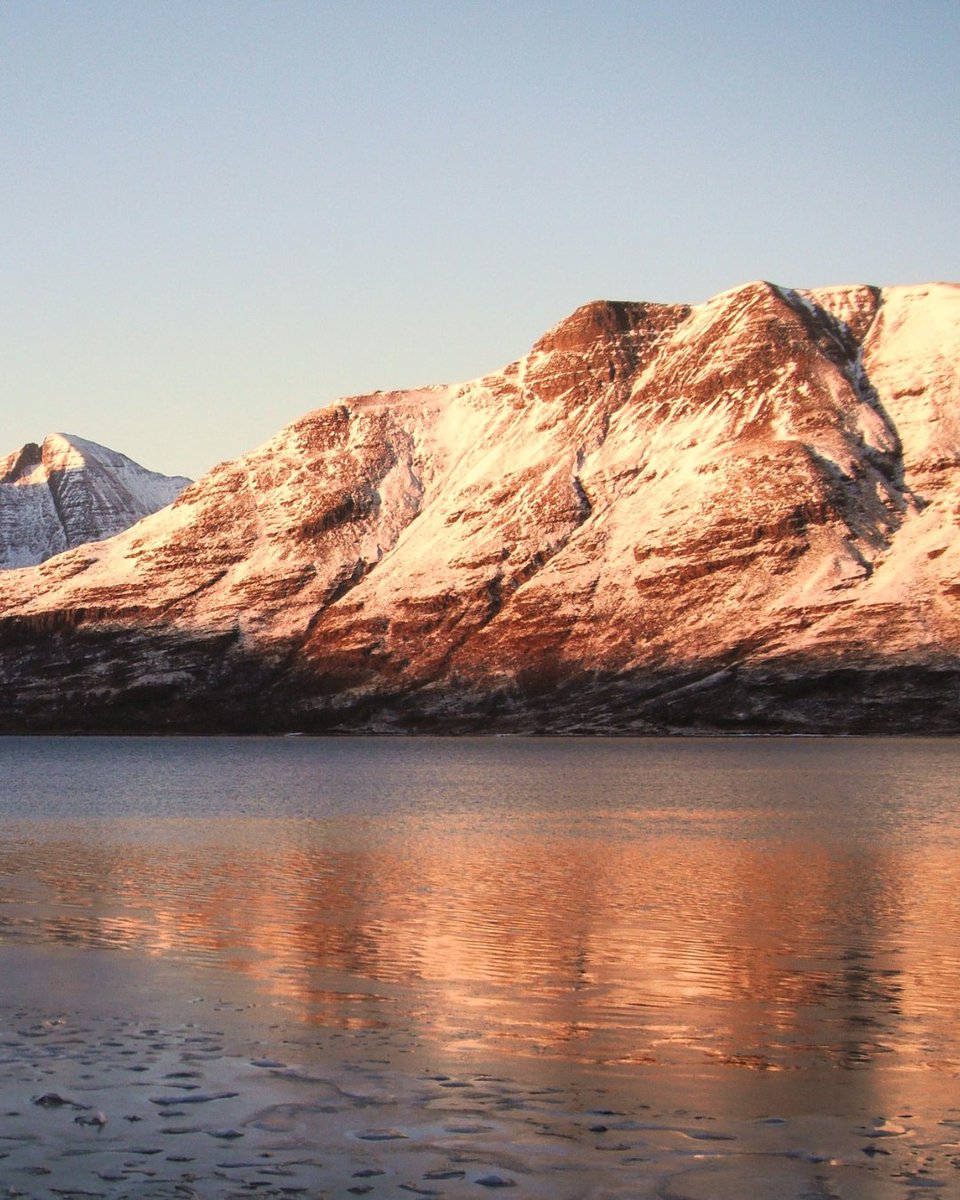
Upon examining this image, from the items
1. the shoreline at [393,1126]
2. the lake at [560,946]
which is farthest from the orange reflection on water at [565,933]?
the shoreline at [393,1126]

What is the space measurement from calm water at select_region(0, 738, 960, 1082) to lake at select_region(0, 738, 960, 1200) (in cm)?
10

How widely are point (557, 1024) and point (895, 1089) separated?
17.0ft

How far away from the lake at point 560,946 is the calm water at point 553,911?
0.33 feet

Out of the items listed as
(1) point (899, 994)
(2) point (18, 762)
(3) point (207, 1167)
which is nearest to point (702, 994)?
(1) point (899, 994)

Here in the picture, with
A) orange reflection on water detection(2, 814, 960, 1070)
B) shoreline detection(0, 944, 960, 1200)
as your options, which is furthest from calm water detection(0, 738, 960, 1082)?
shoreline detection(0, 944, 960, 1200)

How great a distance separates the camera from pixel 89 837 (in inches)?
2224

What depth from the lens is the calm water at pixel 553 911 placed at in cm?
2158

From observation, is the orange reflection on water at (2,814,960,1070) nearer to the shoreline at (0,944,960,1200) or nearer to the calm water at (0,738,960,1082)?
the calm water at (0,738,960,1082)

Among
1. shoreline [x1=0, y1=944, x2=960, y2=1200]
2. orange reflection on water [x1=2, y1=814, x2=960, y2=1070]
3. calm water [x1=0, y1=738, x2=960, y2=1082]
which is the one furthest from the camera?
calm water [x1=0, y1=738, x2=960, y2=1082]

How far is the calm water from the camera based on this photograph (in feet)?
70.8

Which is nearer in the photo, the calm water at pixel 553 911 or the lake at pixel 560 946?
the lake at pixel 560 946

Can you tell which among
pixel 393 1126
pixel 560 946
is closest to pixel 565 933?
pixel 560 946

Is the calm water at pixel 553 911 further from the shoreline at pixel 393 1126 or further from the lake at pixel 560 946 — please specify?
the shoreline at pixel 393 1126

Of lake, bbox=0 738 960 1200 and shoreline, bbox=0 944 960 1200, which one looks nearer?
shoreline, bbox=0 944 960 1200
